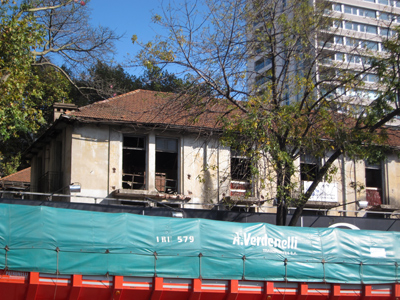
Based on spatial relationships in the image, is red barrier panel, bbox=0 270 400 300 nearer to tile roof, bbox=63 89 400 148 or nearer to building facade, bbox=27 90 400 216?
building facade, bbox=27 90 400 216

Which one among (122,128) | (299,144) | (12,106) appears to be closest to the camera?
(299,144)

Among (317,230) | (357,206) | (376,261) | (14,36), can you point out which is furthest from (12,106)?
(357,206)

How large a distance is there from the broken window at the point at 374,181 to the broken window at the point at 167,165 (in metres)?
11.2

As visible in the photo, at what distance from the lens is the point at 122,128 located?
23781 mm

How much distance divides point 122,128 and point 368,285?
44.1 feet

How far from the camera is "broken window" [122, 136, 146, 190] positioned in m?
24.0

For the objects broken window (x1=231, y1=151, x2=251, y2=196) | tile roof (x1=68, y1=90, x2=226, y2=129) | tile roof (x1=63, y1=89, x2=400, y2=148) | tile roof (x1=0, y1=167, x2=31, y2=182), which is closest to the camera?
broken window (x1=231, y1=151, x2=251, y2=196)

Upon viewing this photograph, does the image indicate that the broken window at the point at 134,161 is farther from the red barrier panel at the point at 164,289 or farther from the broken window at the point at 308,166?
the red barrier panel at the point at 164,289

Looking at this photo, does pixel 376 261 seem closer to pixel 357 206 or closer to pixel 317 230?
pixel 317 230

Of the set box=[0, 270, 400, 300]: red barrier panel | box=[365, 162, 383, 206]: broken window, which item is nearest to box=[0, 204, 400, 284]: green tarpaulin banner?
box=[0, 270, 400, 300]: red barrier panel

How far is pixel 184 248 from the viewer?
43.7 ft

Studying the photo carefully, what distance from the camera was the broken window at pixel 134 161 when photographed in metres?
24.0

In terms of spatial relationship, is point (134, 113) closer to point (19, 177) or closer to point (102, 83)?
A: point (102, 83)

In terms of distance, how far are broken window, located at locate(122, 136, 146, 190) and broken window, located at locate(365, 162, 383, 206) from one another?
42.0 ft
